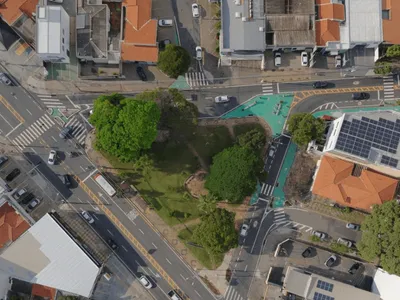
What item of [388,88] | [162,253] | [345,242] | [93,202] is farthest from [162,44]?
[345,242]

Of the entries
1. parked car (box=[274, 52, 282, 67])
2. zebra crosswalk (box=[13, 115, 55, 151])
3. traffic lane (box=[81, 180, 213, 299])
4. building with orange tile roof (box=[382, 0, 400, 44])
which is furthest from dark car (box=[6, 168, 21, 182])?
building with orange tile roof (box=[382, 0, 400, 44])

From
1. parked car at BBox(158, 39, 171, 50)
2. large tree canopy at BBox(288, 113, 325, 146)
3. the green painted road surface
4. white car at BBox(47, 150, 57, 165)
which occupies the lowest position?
white car at BBox(47, 150, 57, 165)

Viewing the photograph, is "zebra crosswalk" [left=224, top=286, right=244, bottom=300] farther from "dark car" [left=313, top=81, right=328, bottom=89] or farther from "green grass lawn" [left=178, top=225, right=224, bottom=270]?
"dark car" [left=313, top=81, right=328, bottom=89]

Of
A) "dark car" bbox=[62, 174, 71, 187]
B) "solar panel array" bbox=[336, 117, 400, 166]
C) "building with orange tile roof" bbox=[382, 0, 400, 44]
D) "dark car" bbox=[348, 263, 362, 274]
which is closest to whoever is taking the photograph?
"solar panel array" bbox=[336, 117, 400, 166]

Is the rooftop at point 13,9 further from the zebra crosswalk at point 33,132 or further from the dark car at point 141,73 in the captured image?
the dark car at point 141,73

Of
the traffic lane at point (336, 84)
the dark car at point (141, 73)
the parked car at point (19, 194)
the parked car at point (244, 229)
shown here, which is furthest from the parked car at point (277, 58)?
the parked car at point (19, 194)

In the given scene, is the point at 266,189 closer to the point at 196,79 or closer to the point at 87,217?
the point at 196,79

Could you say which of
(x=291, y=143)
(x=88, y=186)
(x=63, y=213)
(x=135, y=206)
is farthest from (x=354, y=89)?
(x=63, y=213)

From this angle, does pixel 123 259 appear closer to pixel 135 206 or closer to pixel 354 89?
pixel 135 206
